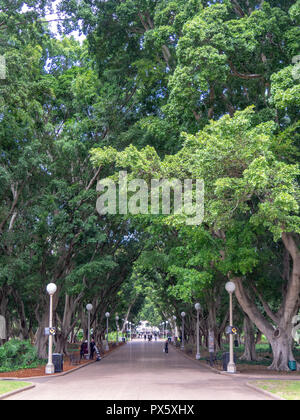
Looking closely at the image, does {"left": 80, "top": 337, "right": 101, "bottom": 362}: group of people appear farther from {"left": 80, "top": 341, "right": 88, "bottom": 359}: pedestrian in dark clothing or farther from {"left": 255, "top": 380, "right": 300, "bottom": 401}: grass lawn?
{"left": 255, "top": 380, "right": 300, "bottom": 401}: grass lawn

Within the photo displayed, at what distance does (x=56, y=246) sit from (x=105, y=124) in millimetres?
7620

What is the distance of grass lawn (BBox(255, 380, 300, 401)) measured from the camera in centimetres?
1194

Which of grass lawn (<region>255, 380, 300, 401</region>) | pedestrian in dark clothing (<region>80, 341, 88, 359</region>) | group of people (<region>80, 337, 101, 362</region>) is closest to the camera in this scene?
grass lawn (<region>255, 380, 300, 401</region>)

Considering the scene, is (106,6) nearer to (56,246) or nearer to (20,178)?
(20,178)

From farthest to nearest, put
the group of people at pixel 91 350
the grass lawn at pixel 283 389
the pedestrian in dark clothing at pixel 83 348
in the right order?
the group of people at pixel 91 350
the pedestrian in dark clothing at pixel 83 348
the grass lawn at pixel 283 389

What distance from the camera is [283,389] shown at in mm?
13609

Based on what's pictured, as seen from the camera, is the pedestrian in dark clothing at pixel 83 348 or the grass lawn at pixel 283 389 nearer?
the grass lawn at pixel 283 389

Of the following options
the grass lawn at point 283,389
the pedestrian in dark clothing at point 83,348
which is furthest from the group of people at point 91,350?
the grass lawn at point 283,389

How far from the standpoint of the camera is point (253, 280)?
24.8m

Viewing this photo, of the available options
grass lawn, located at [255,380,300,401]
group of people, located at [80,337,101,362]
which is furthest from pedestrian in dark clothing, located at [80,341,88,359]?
grass lawn, located at [255,380,300,401]

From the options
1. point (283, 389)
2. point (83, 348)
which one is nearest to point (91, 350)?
point (83, 348)

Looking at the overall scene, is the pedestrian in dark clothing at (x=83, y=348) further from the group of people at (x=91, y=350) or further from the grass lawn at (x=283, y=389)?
the grass lawn at (x=283, y=389)

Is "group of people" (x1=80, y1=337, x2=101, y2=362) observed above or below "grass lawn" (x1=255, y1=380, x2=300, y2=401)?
below

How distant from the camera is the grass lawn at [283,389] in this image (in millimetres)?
11939
